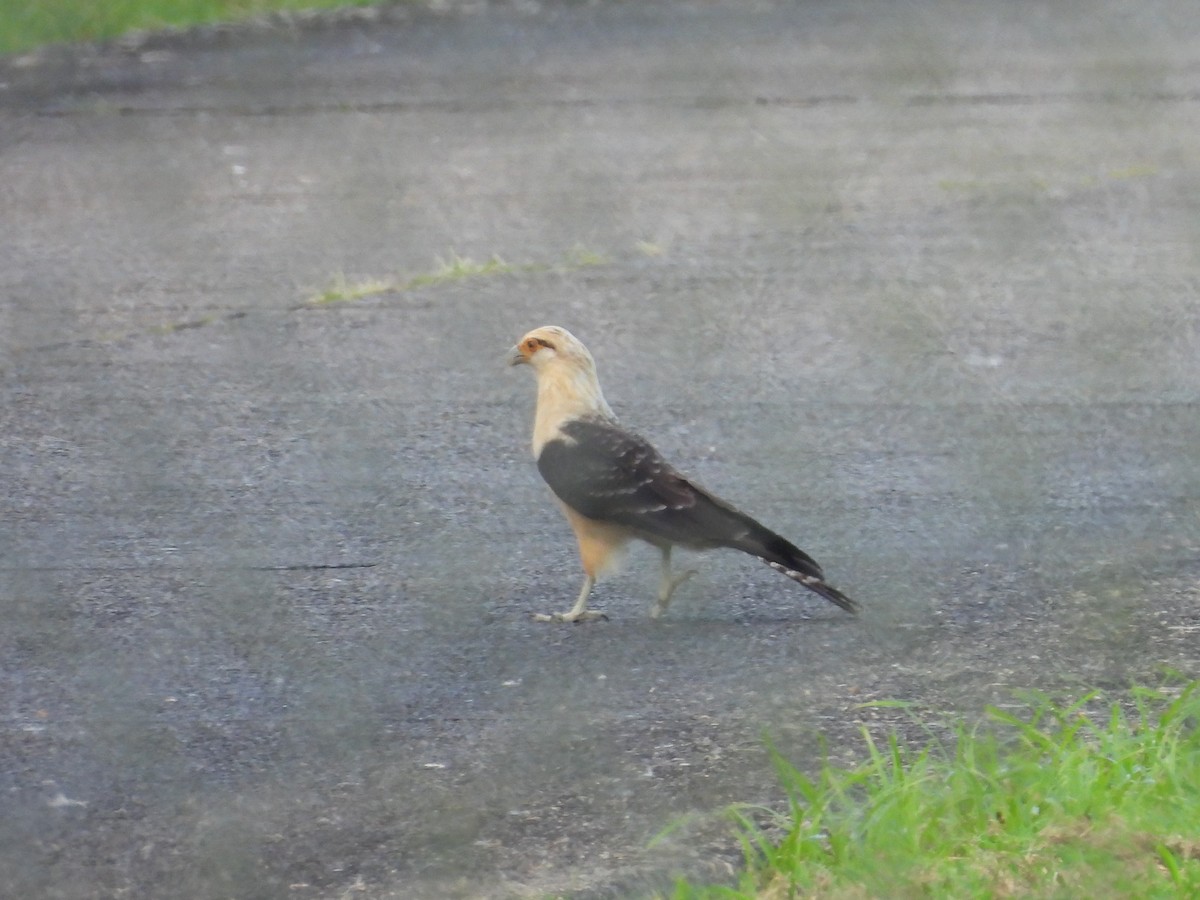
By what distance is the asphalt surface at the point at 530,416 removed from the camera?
11.1 ft

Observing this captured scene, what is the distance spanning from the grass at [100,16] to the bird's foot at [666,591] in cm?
628

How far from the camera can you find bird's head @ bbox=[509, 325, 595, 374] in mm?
4363

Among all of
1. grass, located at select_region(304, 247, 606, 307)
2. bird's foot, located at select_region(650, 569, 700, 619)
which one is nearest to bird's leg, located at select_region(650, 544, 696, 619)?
bird's foot, located at select_region(650, 569, 700, 619)

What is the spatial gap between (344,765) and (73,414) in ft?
7.68

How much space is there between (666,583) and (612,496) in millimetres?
281

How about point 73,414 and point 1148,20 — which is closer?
point 73,414

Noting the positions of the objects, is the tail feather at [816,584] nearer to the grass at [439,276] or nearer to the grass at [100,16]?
the grass at [439,276]

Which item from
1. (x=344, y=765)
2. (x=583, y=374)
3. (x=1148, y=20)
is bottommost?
(x=344, y=765)

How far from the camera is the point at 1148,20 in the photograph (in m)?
8.20

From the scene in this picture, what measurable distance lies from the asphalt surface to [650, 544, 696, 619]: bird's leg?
47mm

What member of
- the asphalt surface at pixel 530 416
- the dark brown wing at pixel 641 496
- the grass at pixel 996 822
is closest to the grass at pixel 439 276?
the asphalt surface at pixel 530 416

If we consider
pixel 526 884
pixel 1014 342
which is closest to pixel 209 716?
pixel 526 884

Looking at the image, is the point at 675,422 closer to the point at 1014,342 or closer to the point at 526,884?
the point at 1014,342

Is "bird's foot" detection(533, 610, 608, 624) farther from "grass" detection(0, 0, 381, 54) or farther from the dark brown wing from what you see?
"grass" detection(0, 0, 381, 54)
